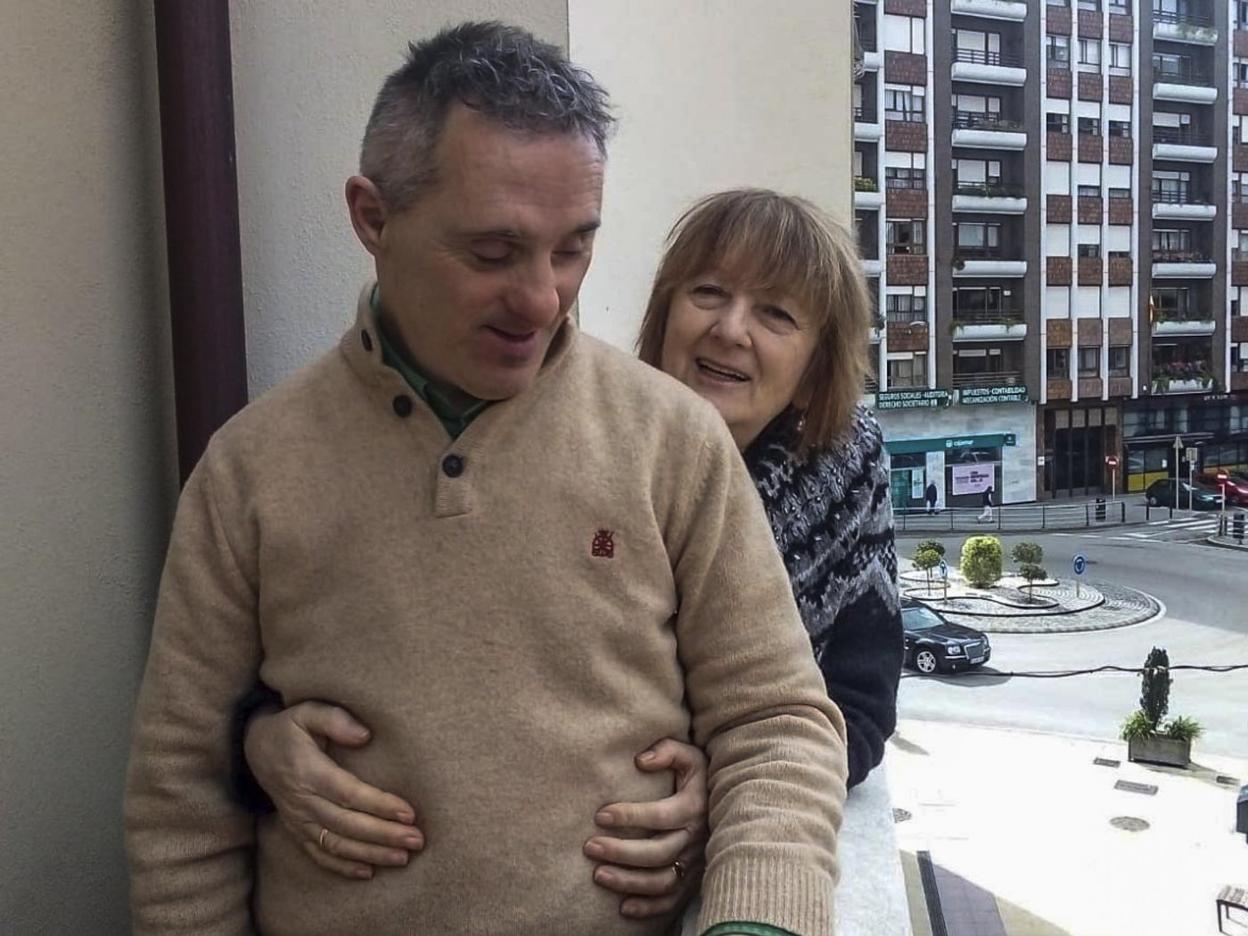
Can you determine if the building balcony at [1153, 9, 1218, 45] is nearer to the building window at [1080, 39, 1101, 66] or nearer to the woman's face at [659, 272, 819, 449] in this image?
the building window at [1080, 39, 1101, 66]

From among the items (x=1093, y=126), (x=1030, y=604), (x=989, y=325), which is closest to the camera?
(x=1030, y=604)

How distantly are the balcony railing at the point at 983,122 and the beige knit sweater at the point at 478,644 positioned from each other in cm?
1543

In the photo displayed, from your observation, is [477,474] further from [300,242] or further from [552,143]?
[300,242]

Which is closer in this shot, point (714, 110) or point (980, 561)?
point (714, 110)

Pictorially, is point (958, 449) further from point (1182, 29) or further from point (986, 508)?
point (1182, 29)

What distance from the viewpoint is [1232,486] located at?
14742mm

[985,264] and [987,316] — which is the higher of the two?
[985,264]

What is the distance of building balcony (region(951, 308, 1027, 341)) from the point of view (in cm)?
1492

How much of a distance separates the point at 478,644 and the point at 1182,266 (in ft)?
58.1

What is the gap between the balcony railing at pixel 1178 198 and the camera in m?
15.8

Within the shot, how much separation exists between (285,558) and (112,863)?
1.57 ft

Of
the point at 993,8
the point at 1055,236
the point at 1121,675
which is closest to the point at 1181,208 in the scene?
the point at 1055,236

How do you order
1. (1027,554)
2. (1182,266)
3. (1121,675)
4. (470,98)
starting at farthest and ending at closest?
1. (1182,266)
2. (1027,554)
3. (1121,675)
4. (470,98)

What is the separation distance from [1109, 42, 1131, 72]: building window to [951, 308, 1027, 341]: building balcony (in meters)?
3.99
